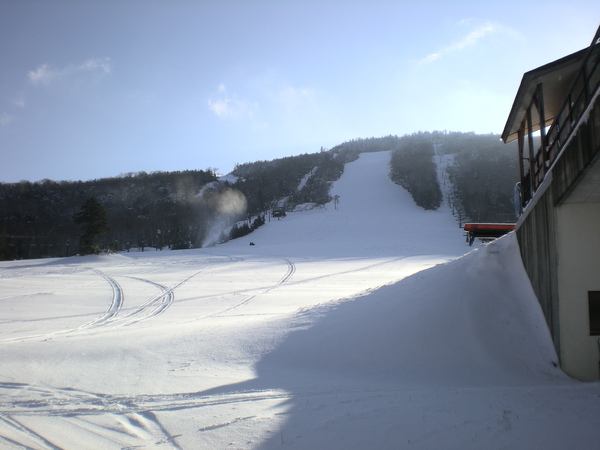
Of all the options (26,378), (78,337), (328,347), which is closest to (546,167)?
(328,347)

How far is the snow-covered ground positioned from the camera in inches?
153

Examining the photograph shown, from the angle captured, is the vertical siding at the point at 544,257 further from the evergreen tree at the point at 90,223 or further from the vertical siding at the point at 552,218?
the evergreen tree at the point at 90,223

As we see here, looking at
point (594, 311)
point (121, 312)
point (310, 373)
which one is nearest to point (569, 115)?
point (594, 311)

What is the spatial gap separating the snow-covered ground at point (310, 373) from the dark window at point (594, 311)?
24.6 inches

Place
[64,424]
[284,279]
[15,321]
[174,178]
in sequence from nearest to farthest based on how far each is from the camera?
[64,424]
[15,321]
[284,279]
[174,178]

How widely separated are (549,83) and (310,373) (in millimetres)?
6389

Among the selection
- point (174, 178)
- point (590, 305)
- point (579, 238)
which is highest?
point (174, 178)

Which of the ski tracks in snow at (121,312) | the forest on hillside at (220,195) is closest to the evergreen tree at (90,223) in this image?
the forest on hillside at (220,195)

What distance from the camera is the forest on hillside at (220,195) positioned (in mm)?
49750

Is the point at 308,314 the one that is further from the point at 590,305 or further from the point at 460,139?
the point at 460,139

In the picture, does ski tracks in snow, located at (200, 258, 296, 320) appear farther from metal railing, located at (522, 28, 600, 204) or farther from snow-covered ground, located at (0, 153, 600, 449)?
metal railing, located at (522, 28, 600, 204)

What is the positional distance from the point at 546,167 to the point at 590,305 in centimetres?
221

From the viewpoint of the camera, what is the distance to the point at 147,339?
7.89 m

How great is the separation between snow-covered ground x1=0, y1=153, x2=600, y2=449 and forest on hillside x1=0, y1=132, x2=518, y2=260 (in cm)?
2628
